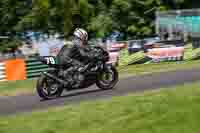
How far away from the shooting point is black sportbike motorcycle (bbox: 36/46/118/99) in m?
12.5

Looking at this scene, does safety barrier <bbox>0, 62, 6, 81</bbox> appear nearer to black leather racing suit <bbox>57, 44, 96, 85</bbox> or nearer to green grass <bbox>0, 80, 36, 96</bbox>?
green grass <bbox>0, 80, 36, 96</bbox>

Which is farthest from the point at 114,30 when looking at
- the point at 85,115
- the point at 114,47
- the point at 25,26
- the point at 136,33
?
the point at 85,115

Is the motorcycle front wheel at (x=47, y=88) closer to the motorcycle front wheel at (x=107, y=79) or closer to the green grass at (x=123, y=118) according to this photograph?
the motorcycle front wheel at (x=107, y=79)

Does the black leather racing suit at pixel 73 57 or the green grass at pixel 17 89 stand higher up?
the black leather racing suit at pixel 73 57

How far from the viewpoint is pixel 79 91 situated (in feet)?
46.2

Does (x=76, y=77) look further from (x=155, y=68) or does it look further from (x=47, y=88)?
(x=155, y=68)

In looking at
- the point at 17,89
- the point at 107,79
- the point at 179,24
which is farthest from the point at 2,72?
the point at 179,24

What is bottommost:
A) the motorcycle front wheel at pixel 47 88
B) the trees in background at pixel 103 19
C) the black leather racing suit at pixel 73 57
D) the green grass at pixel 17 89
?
the green grass at pixel 17 89

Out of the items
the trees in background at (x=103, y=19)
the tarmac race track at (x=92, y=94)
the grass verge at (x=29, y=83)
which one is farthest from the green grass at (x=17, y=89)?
the trees in background at (x=103, y=19)

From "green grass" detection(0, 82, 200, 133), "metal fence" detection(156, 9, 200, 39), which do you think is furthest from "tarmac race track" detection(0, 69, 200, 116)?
"metal fence" detection(156, 9, 200, 39)

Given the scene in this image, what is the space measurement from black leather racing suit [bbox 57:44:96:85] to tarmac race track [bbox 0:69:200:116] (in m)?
0.70

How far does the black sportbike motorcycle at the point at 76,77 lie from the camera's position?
12477mm

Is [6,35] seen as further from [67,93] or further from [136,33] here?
[67,93]

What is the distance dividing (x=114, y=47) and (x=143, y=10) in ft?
41.6
